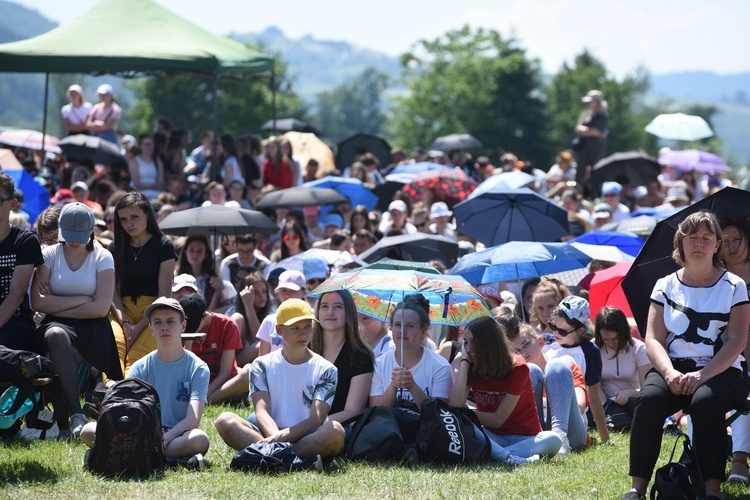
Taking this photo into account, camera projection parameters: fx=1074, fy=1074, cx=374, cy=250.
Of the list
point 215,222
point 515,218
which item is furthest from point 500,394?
point 515,218

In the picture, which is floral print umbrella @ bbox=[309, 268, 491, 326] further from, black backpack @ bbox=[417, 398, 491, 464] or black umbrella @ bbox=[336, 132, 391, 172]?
black umbrella @ bbox=[336, 132, 391, 172]

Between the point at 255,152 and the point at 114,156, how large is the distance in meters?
2.46

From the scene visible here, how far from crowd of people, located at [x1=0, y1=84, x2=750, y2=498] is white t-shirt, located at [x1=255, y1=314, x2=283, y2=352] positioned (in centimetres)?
1


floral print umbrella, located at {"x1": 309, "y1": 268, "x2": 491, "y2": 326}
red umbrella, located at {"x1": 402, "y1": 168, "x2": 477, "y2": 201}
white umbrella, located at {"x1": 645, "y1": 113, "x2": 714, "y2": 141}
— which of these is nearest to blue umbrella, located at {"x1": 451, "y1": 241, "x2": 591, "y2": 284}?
floral print umbrella, located at {"x1": 309, "y1": 268, "x2": 491, "y2": 326}

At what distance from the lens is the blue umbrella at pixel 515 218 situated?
510 inches

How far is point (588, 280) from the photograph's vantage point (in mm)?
10750

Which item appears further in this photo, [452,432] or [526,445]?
[526,445]

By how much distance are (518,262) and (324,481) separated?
442 centimetres

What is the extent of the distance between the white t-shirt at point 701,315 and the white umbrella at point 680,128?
14.6 metres

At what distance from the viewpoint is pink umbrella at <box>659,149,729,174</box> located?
824 inches

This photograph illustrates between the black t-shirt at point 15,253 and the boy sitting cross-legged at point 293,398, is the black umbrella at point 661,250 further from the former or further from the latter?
the black t-shirt at point 15,253

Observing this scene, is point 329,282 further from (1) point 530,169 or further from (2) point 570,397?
(1) point 530,169

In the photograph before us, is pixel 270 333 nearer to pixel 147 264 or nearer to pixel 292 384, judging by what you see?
pixel 147 264

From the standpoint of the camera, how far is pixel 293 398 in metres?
7.29
